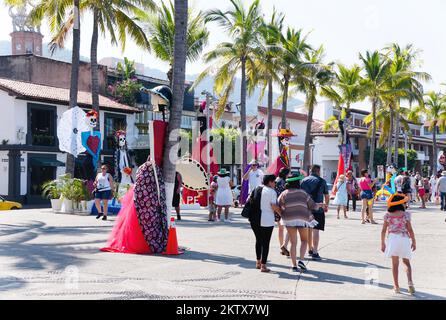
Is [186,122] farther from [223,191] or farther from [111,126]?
[223,191]

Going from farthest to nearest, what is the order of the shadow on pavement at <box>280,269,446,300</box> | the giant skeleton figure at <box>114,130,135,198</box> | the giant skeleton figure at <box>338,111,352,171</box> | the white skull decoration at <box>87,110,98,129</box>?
1. the giant skeleton figure at <box>338,111,352,171</box>
2. the giant skeleton figure at <box>114,130,135,198</box>
3. the white skull decoration at <box>87,110,98,129</box>
4. the shadow on pavement at <box>280,269,446,300</box>

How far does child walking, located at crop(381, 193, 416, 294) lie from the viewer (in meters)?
7.16

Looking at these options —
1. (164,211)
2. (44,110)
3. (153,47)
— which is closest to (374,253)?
(164,211)

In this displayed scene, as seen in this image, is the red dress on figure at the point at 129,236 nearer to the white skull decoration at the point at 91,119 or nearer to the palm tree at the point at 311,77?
the white skull decoration at the point at 91,119

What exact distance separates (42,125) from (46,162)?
3052 mm

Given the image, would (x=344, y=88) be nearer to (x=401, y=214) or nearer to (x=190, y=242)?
(x=190, y=242)

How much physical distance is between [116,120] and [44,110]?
21.3ft

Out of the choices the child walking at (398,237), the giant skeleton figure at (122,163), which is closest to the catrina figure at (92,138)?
the giant skeleton figure at (122,163)

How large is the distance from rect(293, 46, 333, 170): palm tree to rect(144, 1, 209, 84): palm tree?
710 cm

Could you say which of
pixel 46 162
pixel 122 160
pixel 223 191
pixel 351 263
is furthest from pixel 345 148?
pixel 46 162

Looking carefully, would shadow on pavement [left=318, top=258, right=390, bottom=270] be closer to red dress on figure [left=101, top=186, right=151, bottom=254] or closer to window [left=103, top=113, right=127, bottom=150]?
red dress on figure [left=101, top=186, right=151, bottom=254]

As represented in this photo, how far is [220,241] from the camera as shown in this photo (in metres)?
12.1

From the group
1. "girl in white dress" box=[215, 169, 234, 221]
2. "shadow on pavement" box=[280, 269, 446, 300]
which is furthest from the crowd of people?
"girl in white dress" box=[215, 169, 234, 221]
